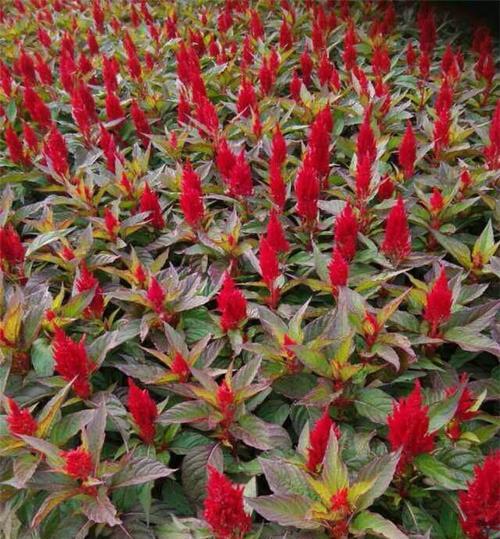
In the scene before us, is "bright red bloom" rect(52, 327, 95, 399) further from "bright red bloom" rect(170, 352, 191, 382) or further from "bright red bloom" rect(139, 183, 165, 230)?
"bright red bloom" rect(139, 183, 165, 230)

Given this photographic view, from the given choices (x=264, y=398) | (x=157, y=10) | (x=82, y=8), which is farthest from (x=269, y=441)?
(x=82, y=8)

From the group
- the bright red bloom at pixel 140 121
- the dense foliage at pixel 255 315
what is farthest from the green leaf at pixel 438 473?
the bright red bloom at pixel 140 121

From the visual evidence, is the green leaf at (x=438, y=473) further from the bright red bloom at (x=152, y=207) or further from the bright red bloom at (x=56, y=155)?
the bright red bloom at (x=56, y=155)

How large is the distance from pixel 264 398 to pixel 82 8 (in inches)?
184

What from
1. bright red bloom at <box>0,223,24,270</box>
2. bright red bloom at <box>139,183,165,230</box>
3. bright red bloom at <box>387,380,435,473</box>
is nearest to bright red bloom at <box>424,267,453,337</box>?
bright red bloom at <box>387,380,435,473</box>

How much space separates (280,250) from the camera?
2.10 metres

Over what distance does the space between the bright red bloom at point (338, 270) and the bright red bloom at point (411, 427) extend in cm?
54

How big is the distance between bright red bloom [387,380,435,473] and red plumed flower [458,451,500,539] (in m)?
0.16

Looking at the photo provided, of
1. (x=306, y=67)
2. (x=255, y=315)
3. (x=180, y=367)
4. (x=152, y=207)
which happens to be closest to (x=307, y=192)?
(x=255, y=315)

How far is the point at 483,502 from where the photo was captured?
1.22m

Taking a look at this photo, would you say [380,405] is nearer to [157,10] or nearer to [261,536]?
[261,536]

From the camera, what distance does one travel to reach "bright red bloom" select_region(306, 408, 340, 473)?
140 centimetres

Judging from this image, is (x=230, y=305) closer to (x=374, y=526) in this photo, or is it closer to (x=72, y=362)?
(x=72, y=362)

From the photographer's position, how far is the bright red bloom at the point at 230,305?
1.77m
